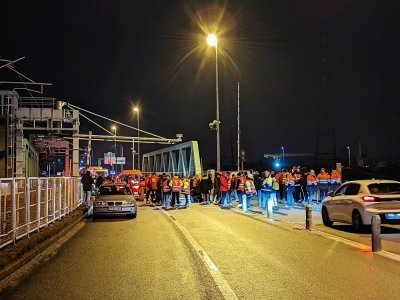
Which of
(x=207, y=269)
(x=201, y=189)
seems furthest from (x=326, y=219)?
(x=201, y=189)

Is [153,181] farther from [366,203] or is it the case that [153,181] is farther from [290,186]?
[366,203]

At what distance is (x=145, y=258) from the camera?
32.1 feet

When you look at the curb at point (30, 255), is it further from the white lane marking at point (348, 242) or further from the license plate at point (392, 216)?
the license plate at point (392, 216)

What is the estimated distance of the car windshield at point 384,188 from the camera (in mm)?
13656

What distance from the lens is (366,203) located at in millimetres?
13367

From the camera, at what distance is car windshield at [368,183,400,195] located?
1366 centimetres

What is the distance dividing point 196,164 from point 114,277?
33.2 m

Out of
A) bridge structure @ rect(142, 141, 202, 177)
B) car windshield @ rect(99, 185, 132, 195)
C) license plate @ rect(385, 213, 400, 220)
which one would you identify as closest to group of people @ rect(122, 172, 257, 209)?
car windshield @ rect(99, 185, 132, 195)

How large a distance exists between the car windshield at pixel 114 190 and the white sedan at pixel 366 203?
8.89 m

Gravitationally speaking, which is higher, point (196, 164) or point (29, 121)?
point (29, 121)

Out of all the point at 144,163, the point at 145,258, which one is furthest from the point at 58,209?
the point at 144,163

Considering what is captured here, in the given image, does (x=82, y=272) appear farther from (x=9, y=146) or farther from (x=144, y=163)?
(x=144, y=163)

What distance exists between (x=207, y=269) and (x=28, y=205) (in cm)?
572

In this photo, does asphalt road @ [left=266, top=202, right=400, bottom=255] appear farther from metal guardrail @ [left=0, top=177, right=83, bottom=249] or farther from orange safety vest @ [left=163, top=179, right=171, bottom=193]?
metal guardrail @ [left=0, top=177, right=83, bottom=249]
